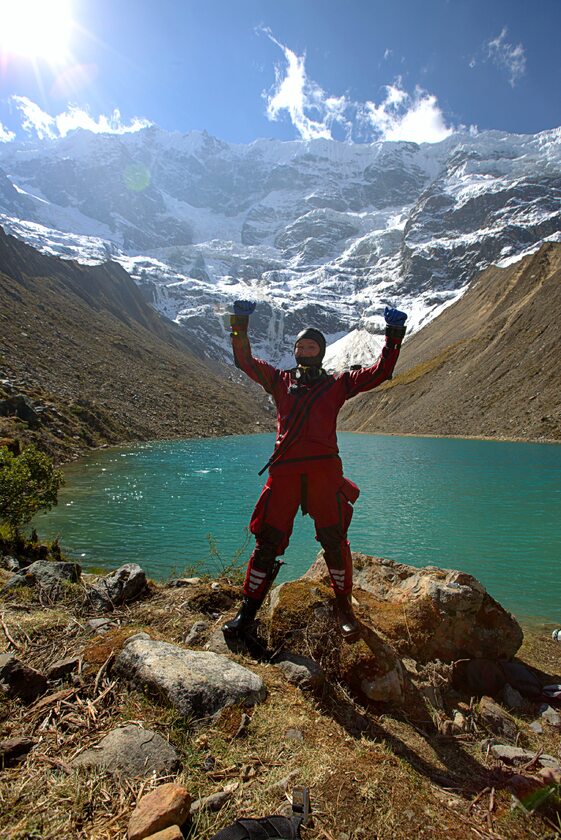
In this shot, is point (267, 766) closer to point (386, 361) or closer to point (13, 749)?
point (13, 749)

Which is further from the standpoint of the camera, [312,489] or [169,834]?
[312,489]

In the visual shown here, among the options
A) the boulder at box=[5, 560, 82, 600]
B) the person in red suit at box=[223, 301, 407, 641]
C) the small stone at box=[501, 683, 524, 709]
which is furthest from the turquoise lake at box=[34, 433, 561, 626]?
the small stone at box=[501, 683, 524, 709]

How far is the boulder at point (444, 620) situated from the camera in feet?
17.6

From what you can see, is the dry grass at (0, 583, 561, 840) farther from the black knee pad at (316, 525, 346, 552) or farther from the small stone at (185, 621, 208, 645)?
the black knee pad at (316, 525, 346, 552)

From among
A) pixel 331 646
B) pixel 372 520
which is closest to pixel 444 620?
pixel 331 646

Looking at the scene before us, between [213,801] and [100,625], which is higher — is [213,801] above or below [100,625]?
above

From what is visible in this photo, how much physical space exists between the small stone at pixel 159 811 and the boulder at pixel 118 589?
3.53 metres

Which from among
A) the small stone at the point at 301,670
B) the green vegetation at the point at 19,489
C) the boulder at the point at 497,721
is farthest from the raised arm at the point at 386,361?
the green vegetation at the point at 19,489

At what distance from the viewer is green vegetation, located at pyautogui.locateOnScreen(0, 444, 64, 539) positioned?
10.5 meters

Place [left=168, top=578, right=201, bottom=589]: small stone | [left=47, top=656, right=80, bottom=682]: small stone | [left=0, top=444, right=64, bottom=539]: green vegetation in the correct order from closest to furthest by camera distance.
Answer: [left=47, top=656, right=80, bottom=682]: small stone < [left=168, top=578, right=201, bottom=589]: small stone < [left=0, top=444, right=64, bottom=539]: green vegetation

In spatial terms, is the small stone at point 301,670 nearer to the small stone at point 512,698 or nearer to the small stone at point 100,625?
the small stone at point 100,625

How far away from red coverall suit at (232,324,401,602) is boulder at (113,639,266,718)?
3.65 feet

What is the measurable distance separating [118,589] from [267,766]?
372cm

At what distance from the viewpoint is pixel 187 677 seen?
325 cm
